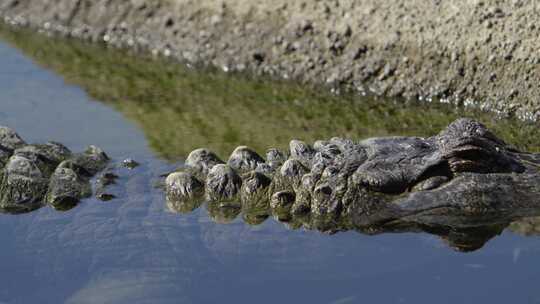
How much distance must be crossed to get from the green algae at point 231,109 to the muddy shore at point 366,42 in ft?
0.69

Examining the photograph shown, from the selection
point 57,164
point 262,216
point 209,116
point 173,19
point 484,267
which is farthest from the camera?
point 173,19

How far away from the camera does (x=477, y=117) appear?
9.74m

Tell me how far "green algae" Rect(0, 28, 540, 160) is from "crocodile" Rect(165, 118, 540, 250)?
231 cm

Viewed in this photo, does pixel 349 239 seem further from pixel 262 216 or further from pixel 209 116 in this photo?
pixel 209 116

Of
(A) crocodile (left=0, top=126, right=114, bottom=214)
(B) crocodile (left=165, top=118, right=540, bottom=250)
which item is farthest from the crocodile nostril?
(A) crocodile (left=0, top=126, right=114, bottom=214)

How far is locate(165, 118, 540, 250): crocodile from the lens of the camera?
6.46 meters

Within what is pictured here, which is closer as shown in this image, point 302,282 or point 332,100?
point 302,282

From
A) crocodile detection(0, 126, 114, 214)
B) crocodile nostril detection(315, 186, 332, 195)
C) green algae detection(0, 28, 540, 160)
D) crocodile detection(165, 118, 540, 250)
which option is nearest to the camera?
crocodile detection(165, 118, 540, 250)

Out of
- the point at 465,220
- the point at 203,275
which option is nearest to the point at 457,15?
the point at 465,220

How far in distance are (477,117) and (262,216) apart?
356 centimetres

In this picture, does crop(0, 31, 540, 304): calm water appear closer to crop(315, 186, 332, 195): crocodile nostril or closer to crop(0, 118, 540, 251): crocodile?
crop(0, 118, 540, 251): crocodile

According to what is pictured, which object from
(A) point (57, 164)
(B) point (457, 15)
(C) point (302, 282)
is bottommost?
(C) point (302, 282)

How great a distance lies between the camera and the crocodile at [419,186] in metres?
6.46

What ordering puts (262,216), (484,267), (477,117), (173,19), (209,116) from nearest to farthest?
(484,267) < (262,216) < (477,117) < (209,116) < (173,19)
